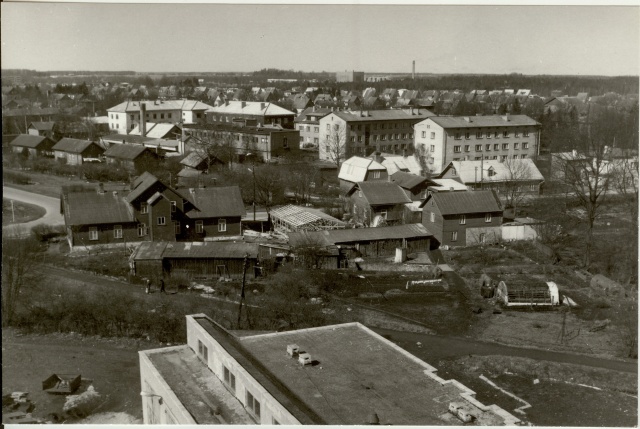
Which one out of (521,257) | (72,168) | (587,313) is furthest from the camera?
(72,168)

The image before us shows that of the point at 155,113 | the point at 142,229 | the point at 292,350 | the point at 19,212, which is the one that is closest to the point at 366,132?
the point at 155,113

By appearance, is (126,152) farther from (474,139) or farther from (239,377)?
(239,377)

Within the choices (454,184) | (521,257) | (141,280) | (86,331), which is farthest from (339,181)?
(86,331)

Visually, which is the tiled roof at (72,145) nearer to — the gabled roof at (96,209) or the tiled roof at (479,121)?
the gabled roof at (96,209)

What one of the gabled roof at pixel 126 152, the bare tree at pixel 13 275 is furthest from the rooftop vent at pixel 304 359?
the gabled roof at pixel 126 152

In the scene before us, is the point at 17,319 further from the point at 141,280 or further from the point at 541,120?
the point at 541,120

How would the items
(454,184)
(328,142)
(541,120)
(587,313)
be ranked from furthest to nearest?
(541,120)
(328,142)
(454,184)
(587,313)
